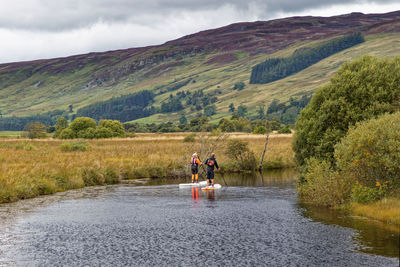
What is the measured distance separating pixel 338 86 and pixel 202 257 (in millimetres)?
22190

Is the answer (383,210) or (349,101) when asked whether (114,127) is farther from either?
(383,210)

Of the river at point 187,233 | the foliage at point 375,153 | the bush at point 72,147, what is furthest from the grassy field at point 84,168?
the foliage at point 375,153

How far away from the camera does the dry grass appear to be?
81.8 feet

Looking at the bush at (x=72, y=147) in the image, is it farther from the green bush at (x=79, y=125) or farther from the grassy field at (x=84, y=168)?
the green bush at (x=79, y=125)

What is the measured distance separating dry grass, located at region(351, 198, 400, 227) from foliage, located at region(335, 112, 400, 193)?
50.1 inches

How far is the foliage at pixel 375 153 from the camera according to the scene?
83.7ft

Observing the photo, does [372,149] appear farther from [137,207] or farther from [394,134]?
[137,207]

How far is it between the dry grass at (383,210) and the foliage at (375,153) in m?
1.27

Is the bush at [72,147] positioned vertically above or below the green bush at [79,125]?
below

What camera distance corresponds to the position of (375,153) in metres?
26.5

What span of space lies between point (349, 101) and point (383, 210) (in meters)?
11.9

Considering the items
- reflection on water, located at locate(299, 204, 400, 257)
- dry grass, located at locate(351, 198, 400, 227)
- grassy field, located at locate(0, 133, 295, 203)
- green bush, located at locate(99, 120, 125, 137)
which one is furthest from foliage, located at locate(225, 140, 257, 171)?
green bush, located at locate(99, 120, 125, 137)

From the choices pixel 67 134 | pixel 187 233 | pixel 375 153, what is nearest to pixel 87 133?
pixel 67 134

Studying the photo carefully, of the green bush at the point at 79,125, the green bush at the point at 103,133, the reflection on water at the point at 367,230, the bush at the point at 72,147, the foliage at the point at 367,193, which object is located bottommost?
the reflection on water at the point at 367,230
